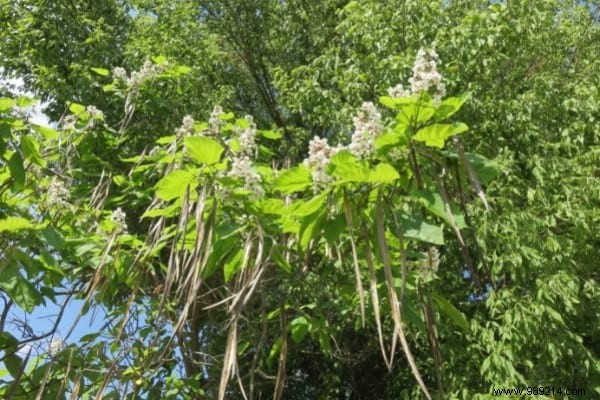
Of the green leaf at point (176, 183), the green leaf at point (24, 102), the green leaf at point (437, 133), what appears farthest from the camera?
the green leaf at point (24, 102)

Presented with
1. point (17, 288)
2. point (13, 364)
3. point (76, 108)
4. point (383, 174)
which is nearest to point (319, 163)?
point (383, 174)

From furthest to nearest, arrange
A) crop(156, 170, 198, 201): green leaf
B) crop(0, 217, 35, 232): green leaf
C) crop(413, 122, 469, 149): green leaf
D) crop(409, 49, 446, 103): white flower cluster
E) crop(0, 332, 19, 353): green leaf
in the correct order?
crop(0, 332, 19, 353): green leaf, crop(0, 217, 35, 232): green leaf, crop(156, 170, 198, 201): green leaf, crop(409, 49, 446, 103): white flower cluster, crop(413, 122, 469, 149): green leaf

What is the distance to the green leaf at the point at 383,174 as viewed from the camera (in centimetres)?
126

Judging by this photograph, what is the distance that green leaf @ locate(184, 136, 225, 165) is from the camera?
143cm

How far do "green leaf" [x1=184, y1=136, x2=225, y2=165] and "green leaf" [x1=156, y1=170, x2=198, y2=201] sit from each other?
5 cm

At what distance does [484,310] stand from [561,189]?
798 mm

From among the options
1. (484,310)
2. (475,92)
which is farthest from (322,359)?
(475,92)

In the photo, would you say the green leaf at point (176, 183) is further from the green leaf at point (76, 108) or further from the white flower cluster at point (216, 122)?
the green leaf at point (76, 108)

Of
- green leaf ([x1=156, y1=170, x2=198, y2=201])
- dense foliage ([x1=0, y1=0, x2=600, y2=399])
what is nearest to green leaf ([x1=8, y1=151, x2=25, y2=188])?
dense foliage ([x1=0, y1=0, x2=600, y2=399])

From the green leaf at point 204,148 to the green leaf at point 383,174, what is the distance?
362 millimetres

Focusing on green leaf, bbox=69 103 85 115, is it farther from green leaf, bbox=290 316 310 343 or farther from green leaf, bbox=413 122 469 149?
green leaf, bbox=413 122 469 149

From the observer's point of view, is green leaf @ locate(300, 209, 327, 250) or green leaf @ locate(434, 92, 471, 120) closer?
green leaf @ locate(434, 92, 471, 120)

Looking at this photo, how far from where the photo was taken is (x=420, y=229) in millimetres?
1306

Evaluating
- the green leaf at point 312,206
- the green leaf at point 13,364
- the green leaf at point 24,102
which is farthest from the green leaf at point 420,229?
the green leaf at point 13,364
